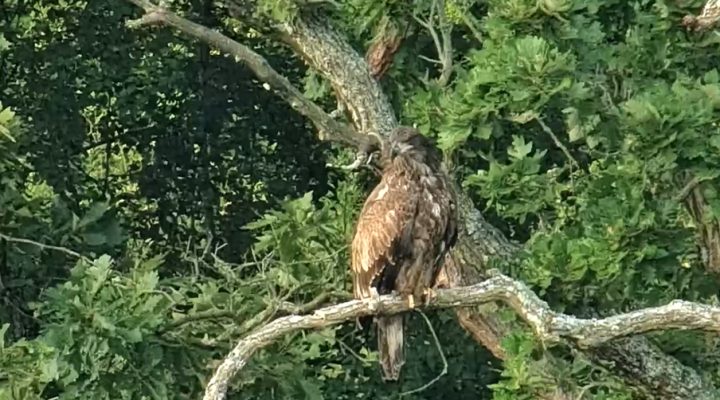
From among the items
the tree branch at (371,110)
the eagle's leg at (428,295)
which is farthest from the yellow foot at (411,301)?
the tree branch at (371,110)

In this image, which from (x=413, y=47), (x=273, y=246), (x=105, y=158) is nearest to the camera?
(x=273, y=246)

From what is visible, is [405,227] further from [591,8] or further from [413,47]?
[413,47]

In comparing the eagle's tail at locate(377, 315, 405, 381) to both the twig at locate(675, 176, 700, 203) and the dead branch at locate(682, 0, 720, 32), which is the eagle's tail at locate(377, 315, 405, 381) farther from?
the dead branch at locate(682, 0, 720, 32)

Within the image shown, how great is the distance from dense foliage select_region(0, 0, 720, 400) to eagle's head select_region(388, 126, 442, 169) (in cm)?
13

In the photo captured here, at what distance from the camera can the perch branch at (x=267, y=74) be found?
29.5 ft

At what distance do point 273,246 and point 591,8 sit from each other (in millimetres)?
1832

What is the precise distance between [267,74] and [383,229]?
1747 millimetres

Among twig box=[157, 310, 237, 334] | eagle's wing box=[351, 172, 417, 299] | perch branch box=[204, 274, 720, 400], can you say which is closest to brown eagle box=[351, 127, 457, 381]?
eagle's wing box=[351, 172, 417, 299]

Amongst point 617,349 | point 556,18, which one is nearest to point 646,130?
point 556,18

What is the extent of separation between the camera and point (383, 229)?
7.82 meters

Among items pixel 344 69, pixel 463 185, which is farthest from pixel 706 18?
pixel 344 69

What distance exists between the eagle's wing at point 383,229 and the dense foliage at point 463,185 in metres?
0.30

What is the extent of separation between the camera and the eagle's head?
25.9ft

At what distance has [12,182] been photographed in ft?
28.3
